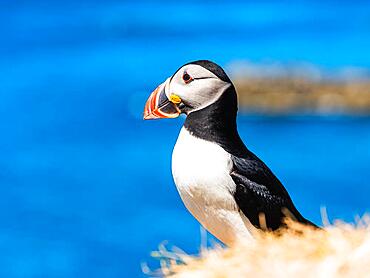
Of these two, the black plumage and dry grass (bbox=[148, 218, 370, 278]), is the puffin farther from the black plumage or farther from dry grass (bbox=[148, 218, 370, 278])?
dry grass (bbox=[148, 218, 370, 278])

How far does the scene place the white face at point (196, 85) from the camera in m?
2.59

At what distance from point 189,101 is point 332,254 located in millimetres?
910

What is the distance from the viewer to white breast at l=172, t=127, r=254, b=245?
8.34 feet

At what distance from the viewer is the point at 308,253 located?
1.90 m

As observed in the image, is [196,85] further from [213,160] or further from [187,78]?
[213,160]

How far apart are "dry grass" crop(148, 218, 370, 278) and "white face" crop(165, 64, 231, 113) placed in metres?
0.57

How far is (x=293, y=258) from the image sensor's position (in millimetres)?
1879

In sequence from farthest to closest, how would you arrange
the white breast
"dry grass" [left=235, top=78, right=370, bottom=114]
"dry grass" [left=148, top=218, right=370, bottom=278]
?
1. "dry grass" [left=235, top=78, right=370, bottom=114]
2. the white breast
3. "dry grass" [left=148, top=218, right=370, bottom=278]

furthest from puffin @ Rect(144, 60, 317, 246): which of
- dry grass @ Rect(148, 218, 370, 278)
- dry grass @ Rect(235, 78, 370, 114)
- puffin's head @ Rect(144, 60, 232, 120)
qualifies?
dry grass @ Rect(235, 78, 370, 114)

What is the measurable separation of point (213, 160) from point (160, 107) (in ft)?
0.79

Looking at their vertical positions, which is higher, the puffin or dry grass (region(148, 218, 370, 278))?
the puffin

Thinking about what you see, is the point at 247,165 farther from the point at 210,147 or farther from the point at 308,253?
the point at 308,253

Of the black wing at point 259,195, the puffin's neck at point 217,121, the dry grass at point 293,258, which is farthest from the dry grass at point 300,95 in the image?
the dry grass at point 293,258

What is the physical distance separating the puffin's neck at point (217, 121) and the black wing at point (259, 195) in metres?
0.08
